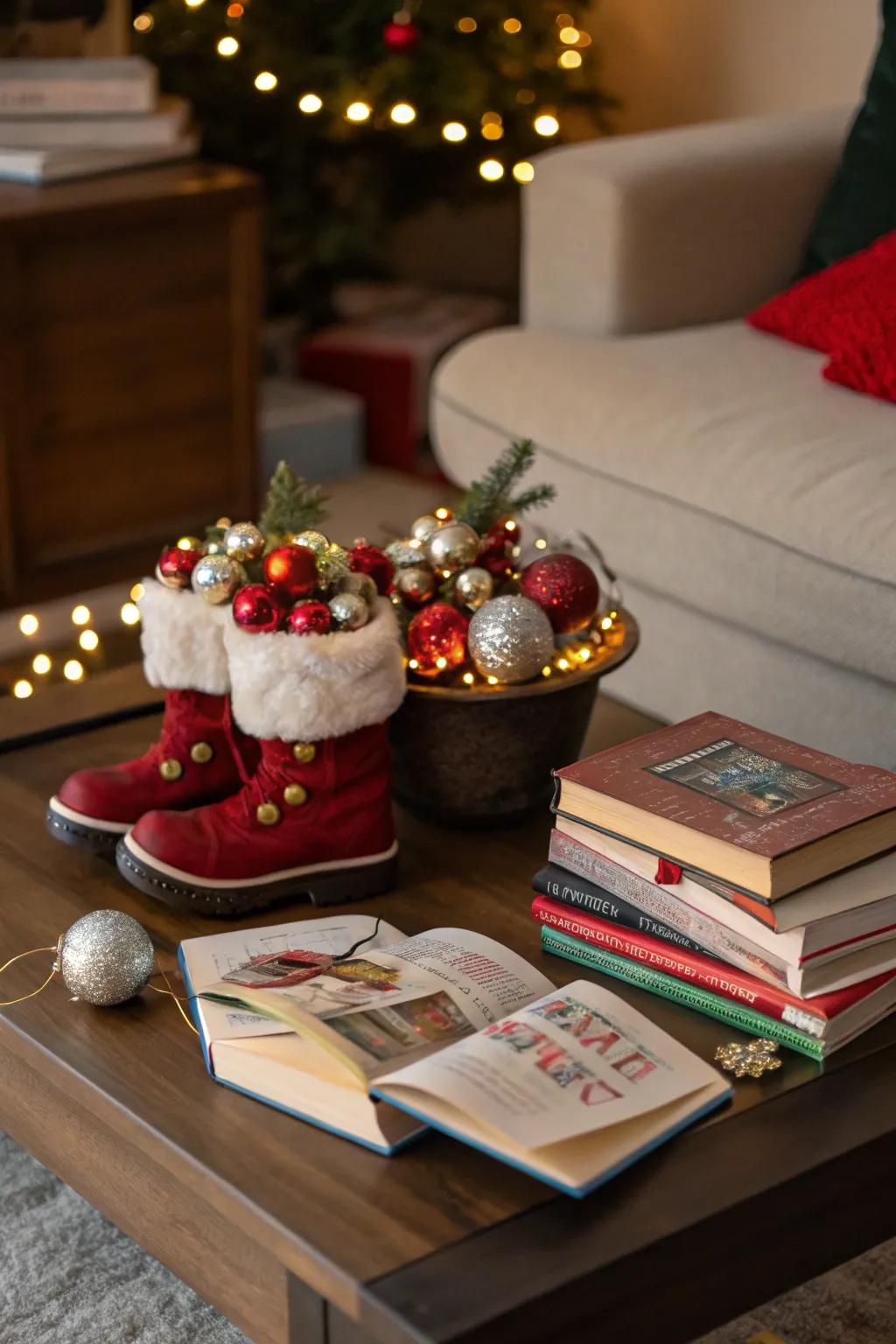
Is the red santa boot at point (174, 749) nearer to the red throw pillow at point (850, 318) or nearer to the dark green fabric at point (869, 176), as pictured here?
the red throw pillow at point (850, 318)

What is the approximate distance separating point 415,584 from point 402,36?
178 centimetres

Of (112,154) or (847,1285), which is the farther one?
(112,154)

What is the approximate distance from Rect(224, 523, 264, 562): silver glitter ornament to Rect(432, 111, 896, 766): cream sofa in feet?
2.01

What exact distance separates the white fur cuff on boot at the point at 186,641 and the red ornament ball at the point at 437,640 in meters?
0.14

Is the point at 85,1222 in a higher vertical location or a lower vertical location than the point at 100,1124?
lower

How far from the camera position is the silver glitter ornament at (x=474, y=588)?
1.24 meters

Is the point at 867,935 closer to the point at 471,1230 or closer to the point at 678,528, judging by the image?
the point at 471,1230

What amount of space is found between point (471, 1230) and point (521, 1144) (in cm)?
5

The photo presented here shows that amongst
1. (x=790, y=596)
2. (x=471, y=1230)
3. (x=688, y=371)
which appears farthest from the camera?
(x=688, y=371)

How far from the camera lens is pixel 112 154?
8.17ft

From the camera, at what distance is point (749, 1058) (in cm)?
93

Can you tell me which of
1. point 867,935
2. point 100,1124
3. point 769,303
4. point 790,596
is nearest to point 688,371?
point 769,303

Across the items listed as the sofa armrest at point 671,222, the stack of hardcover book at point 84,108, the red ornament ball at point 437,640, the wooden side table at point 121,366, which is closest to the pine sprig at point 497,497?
the red ornament ball at point 437,640

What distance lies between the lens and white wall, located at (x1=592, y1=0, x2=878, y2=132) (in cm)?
271
